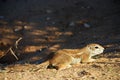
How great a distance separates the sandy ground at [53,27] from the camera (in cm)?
1200

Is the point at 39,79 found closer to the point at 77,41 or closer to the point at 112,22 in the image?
the point at 77,41

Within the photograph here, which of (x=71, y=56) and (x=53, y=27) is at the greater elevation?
(x=71, y=56)

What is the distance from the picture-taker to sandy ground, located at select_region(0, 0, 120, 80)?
12000 mm

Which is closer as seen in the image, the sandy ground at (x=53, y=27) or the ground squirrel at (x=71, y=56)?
the ground squirrel at (x=71, y=56)

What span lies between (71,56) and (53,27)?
19.0 ft

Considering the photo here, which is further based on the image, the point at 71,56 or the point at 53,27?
the point at 53,27

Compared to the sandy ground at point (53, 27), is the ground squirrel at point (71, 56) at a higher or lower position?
higher

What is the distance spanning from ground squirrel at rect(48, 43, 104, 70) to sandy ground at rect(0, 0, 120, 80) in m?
0.34

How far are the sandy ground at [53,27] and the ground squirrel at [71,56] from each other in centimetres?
34

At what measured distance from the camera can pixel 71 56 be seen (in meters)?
8.77

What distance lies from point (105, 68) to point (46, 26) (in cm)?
691

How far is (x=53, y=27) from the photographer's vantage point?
14453 mm

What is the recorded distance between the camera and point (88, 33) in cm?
1312

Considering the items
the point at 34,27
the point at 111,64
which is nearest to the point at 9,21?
the point at 34,27
